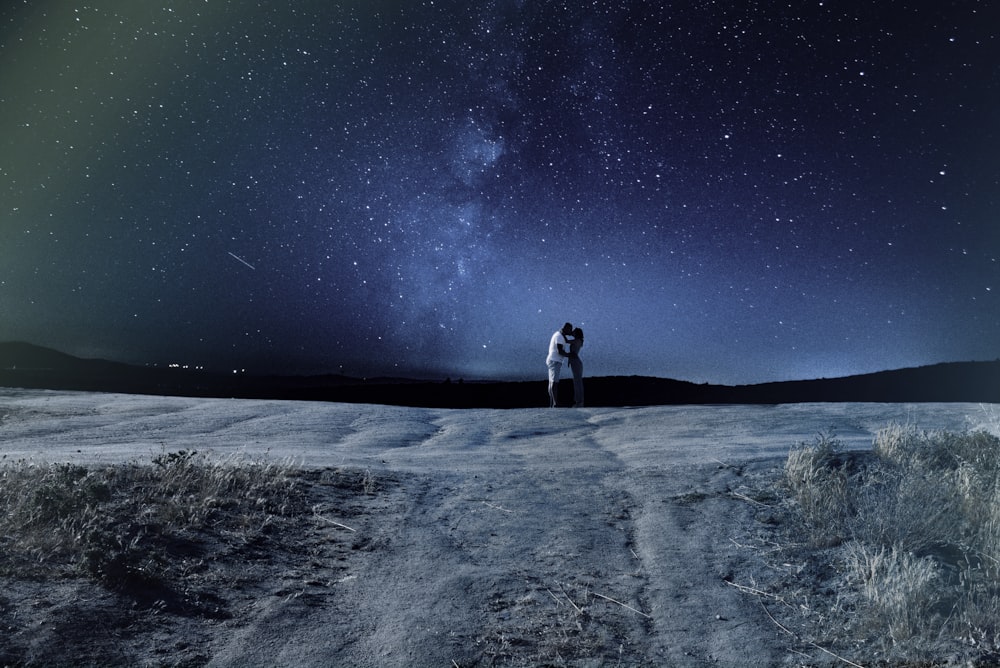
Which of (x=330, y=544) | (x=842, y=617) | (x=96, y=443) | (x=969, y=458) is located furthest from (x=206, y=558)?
(x=969, y=458)

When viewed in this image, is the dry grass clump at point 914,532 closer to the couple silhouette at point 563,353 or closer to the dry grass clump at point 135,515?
the dry grass clump at point 135,515

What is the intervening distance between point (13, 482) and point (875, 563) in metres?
7.22

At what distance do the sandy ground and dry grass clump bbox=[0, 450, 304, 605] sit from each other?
31 cm

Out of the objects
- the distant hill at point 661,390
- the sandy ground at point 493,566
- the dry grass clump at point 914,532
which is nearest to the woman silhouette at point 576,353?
the sandy ground at point 493,566

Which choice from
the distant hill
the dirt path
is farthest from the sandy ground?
the distant hill

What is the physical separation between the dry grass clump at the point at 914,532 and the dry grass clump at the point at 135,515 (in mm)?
4933

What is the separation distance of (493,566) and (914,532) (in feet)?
11.9

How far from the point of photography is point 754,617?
4.96 meters

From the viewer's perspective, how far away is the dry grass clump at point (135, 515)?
500 centimetres

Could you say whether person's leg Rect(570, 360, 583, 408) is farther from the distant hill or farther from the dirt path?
the distant hill

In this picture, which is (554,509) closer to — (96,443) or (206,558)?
(206,558)

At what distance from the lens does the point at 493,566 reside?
566 cm

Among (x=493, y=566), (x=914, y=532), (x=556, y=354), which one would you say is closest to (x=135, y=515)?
(x=493, y=566)

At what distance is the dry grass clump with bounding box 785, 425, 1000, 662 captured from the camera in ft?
15.1
